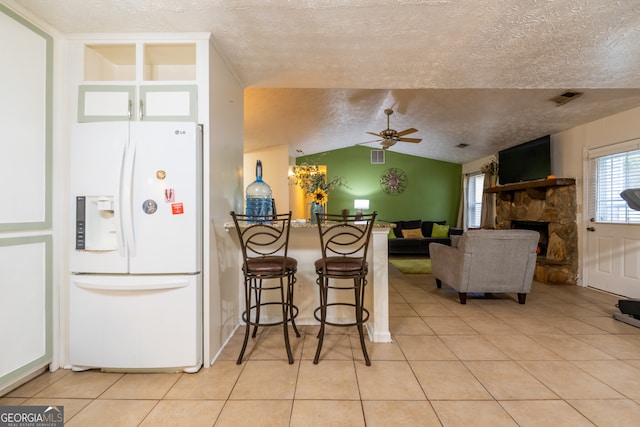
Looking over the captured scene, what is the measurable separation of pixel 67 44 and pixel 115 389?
94.8 inches

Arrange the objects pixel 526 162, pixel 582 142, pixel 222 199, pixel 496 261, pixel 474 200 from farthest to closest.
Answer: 1. pixel 474 200
2. pixel 526 162
3. pixel 582 142
4. pixel 496 261
5. pixel 222 199

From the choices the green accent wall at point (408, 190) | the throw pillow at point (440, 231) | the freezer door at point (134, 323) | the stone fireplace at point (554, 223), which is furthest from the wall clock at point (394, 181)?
the freezer door at point (134, 323)

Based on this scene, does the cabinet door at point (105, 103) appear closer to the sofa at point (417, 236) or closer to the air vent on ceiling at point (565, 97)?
the air vent on ceiling at point (565, 97)

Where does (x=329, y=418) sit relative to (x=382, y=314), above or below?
below

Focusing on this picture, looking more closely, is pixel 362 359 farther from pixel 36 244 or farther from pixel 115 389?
pixel 36 244

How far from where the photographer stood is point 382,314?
99.5 inches

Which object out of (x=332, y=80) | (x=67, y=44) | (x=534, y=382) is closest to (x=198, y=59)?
(x=67, y=44)

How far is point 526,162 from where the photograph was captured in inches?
209

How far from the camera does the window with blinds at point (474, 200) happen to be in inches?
290

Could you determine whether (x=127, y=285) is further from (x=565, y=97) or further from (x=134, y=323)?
(x=565, y=97)

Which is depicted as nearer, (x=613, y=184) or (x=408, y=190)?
(x=613, y=184)

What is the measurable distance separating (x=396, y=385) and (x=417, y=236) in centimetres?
576

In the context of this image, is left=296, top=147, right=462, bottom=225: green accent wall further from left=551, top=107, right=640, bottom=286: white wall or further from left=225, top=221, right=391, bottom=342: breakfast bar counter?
left=225, top=221, right=391, bottom=342: breakfast bar counter

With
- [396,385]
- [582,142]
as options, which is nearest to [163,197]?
[396,385]
